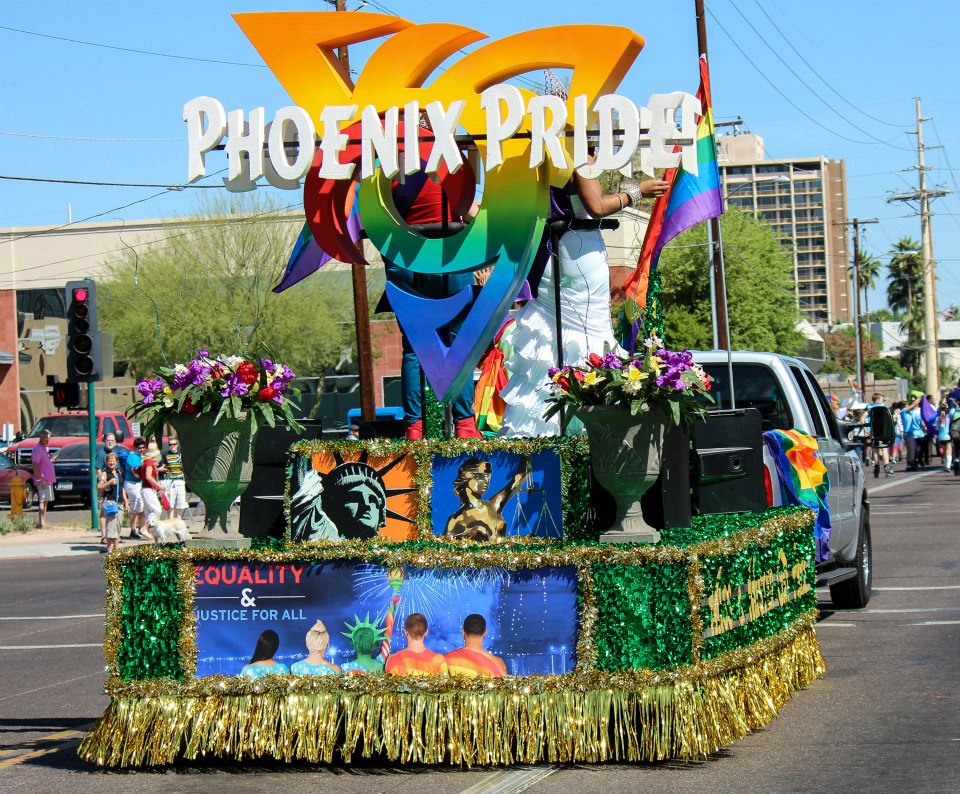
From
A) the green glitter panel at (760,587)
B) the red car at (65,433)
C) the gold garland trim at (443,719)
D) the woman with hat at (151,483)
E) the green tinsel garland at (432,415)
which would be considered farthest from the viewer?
the red car at (65,433)

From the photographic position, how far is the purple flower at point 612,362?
23.7 feet

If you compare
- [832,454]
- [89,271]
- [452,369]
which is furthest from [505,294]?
[89,271]

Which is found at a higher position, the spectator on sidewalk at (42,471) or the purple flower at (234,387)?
the purple flower at (234,387)

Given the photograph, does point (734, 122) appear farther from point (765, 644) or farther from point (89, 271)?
point (765, 644)

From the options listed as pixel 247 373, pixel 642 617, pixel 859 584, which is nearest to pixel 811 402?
pixel 859 584

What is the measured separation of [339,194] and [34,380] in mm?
51375

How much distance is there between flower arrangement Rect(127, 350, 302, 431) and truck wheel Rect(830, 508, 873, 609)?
6357 mm

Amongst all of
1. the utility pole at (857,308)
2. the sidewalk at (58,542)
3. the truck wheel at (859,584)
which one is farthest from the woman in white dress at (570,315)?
the utility pole at (857,308)

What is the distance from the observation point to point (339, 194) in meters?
9.45

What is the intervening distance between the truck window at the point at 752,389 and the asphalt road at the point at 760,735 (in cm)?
187

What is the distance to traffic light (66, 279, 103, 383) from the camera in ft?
74.6

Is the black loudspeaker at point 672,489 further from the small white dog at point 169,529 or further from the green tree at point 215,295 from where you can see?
the green tree at point 215,295

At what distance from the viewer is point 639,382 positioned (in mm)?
7074

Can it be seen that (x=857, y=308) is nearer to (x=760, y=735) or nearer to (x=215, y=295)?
(x=215, y=295)
